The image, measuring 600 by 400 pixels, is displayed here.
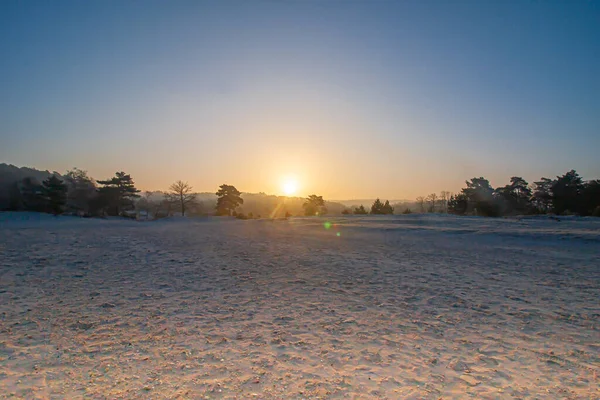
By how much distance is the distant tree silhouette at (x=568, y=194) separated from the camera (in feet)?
123

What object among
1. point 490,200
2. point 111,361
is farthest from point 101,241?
point 490,200

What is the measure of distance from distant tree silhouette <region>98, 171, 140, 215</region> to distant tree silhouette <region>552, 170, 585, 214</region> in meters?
52.1

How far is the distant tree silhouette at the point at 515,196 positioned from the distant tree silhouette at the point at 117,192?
162ft

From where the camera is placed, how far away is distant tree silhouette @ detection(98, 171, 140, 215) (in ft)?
122

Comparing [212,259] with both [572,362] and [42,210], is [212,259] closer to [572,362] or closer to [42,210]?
[572,362]

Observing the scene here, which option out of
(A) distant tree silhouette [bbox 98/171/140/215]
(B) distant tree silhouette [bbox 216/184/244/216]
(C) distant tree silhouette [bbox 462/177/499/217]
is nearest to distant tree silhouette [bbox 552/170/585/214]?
(C) distant tree silhouette [bbox 462/177/499/217]

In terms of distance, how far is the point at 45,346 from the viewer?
4414 millimetres

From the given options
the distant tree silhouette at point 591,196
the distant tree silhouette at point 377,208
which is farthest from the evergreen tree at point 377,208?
the distant tree silhouette at point 591,196

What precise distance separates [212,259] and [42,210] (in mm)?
32423

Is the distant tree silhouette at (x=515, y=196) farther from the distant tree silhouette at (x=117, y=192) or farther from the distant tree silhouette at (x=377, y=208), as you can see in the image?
the distant tree silhouette at (x=117, y=192)

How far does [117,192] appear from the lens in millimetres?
37562

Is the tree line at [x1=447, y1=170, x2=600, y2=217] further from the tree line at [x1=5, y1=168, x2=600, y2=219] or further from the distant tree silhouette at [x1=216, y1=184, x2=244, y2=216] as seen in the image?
the distant tree silhouette at [x1=216, y1=184, x2=244, y2=216]

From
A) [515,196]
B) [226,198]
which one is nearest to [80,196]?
[226,198]

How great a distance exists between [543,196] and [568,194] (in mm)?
4967
